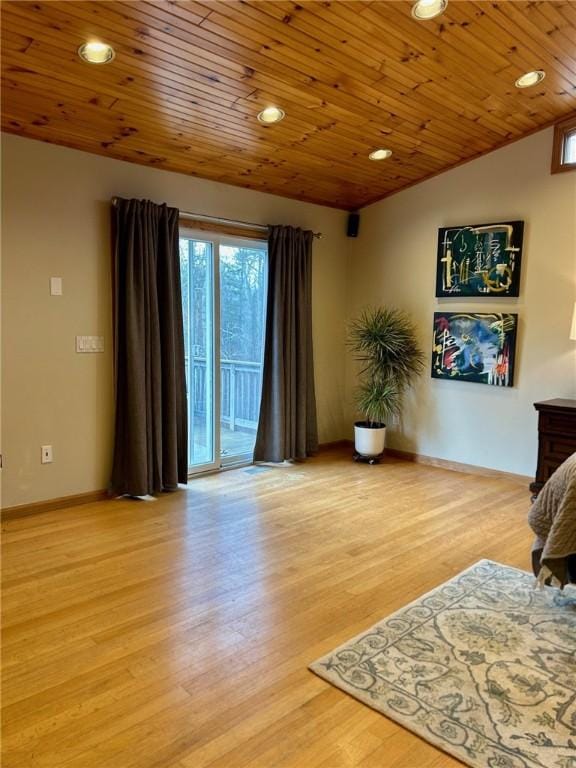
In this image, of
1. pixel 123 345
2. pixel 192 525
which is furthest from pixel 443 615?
pixel 123 345

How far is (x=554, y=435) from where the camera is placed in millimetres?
4145

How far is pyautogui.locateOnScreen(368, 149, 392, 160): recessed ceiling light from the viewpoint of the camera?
4544mm

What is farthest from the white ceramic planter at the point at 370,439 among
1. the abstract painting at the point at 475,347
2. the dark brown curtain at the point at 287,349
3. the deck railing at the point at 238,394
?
the deck railing at the point at 238,394

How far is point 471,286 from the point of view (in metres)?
4.96

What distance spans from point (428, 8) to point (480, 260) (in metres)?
2.42

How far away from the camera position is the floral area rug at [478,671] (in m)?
1.78

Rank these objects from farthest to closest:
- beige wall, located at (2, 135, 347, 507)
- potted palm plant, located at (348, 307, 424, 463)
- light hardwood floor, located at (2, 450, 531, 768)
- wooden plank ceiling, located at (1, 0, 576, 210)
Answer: potted palm plant, located at (348, 307, 424, 463) < beige wall, located at (2, 135, 347, 507) < wooden plank ceiling, located at (1, 0, 576, 210) < light hardwood floor, located at (2, 450, 531, 768)

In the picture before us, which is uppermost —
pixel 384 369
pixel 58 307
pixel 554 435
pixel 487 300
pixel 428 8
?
pixel 428 8

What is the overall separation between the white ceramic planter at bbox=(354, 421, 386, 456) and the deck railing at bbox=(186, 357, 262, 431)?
40.0 inches

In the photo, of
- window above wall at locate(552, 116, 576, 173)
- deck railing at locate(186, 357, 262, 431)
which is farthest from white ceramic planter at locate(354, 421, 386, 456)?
window above wall at locate(552, 116, 576, 173)

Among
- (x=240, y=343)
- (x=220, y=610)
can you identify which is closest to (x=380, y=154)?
(x=240, y=343)

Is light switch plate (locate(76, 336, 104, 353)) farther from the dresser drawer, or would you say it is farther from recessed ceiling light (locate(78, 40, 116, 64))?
the dresser drawer

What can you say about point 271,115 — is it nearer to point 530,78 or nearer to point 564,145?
point 530,78

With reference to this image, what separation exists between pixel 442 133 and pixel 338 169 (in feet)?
2.94
